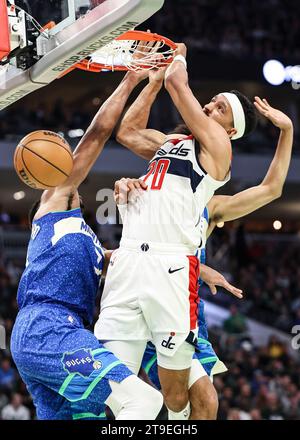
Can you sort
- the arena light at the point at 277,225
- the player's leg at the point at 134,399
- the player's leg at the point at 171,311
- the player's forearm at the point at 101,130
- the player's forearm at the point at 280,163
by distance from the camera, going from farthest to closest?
the arena light at the point at 277,225 → the player's forearm at the point at 280,163 → the player's forearm at the point at 101,130 → the player's leg at the point at 171,311 → the player's leg at the point at 134,399

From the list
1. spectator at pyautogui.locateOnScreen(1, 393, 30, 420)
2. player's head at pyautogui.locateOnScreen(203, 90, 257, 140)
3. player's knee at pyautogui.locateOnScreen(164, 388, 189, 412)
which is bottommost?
spectator at pyautogui.locateOnScreen(1, 393, 30, 420)

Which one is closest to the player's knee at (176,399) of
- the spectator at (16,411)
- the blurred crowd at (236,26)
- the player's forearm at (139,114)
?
the player's forearm at (139,114)

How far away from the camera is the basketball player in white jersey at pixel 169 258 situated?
217 inches

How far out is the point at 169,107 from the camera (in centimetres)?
2258

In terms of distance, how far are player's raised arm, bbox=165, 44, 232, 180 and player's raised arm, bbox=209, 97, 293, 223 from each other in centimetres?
56

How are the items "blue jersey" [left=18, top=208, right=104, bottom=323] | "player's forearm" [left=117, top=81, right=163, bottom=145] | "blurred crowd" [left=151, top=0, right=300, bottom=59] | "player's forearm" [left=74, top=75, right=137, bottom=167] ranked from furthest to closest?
"blurred crowd" [left=151, top=0, right=300, bottom=59]
"player's forearm" [left=117, top=81, right=163, bottom=145]
"player's forearm" [left=74, top=75, right=137, bottom=167]
"blue jersey" [left=18, top=208, right=104, bottom=323]

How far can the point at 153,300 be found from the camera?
18.0 ft

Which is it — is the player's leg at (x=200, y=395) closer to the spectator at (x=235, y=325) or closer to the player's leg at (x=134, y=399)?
the player's leg at (x=134, y=399)

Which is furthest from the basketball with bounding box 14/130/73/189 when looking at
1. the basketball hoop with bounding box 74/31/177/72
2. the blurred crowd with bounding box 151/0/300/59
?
the blurred crowd with bounding box 151/0/300/59

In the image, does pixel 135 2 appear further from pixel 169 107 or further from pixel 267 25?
pixel 267 25

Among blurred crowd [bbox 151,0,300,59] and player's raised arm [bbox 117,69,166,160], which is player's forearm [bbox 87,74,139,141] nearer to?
player's raised arm [bbox 117,69,166,160]

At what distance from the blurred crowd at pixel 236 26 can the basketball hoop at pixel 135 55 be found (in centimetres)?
1577

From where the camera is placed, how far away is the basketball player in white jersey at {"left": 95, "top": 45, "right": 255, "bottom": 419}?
5508 mm
